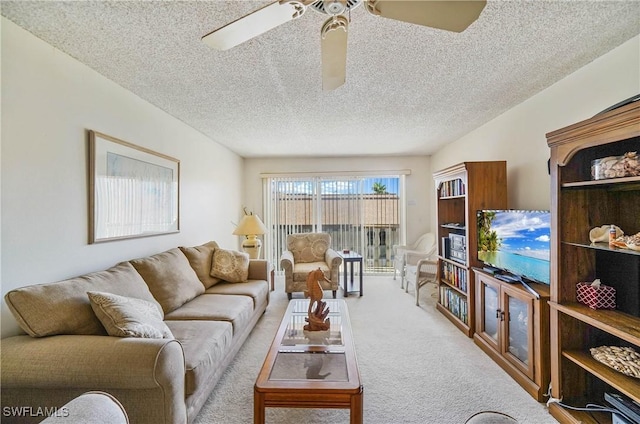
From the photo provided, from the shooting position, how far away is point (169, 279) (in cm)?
243

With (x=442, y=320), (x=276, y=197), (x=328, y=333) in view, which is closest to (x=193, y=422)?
(x=328, y=333)

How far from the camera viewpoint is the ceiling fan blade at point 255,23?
1.11 meters

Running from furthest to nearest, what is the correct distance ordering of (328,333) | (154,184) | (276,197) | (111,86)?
1. (276,197)
2. (154,184)
3. (111,86)
4. (328,333)

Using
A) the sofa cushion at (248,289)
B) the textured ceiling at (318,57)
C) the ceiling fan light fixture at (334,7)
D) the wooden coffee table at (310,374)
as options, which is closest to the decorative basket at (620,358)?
the wooden coffee table at (310,374)

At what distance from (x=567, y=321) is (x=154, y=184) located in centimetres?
350

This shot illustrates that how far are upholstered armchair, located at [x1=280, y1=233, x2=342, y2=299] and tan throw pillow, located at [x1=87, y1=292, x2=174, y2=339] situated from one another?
2.39m

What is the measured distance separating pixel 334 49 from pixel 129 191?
84.8 inches

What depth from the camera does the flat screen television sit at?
2066 millimetres

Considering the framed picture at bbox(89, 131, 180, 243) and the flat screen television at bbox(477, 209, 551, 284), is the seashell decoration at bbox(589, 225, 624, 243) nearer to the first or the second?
the flat screen television at bbox(477, 209, 551, 284)

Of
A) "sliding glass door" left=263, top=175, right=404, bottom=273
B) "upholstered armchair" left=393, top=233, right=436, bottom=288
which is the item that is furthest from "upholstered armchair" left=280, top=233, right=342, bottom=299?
"upholstered armchair" left=393, top=233, right=436, bottom=288

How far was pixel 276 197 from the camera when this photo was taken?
5691 mm

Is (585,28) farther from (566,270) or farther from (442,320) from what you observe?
(442,320)

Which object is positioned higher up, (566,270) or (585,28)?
(585,28)

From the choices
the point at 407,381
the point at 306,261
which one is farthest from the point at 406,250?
the point at 407,381
